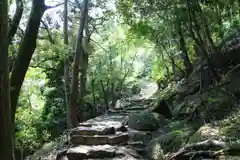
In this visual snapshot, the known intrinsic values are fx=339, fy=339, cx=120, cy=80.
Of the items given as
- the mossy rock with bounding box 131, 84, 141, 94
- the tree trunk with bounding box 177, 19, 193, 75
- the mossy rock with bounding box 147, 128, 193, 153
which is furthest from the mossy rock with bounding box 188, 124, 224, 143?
the mossy rock with bounding box 131, 84, 141, 94

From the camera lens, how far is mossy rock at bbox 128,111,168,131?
11.6 meters

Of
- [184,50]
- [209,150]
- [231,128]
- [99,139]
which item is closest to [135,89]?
[184,50]

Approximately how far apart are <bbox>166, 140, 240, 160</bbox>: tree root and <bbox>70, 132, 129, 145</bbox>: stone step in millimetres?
4082

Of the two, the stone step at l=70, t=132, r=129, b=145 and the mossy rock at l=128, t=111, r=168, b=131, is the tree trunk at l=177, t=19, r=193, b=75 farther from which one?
the stone step at l=70, t=132, r=129, b=145

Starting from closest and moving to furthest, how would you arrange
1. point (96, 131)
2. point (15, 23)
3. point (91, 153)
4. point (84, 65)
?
point (15, 23), point (91, 153), point (96, 131), point (84, 65)

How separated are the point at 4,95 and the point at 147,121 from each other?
7.53 m

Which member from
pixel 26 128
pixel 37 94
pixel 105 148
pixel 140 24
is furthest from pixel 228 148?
pixel 37 94

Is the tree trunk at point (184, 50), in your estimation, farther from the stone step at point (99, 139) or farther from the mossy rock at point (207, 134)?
the mossy rock at point (207, 134)

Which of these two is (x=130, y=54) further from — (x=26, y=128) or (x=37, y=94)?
(x=26, y=128)

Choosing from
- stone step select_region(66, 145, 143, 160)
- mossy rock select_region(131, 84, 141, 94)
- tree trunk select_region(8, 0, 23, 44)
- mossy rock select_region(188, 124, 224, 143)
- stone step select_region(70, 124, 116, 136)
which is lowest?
stone step select_region(66, 145, 143, 160)

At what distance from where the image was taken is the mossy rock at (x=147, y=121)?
11.6 m

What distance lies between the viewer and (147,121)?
467 inches

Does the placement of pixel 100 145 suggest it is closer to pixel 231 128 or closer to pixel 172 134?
pixel 172 134

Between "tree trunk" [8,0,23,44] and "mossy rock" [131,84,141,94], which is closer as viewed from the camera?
"tree trunk" [8,0,23,44]
